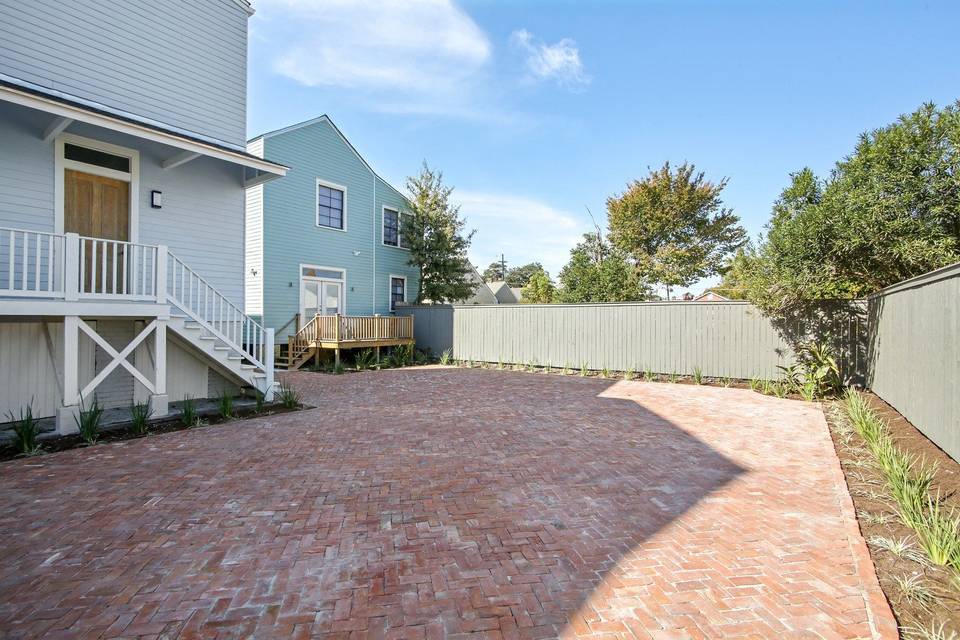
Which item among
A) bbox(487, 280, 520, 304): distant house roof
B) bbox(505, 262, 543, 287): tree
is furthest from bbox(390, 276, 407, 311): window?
bbox(505, 262, 543, 287): tree

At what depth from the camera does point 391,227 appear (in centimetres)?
1761

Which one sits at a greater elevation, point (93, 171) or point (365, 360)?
point (93, 171)

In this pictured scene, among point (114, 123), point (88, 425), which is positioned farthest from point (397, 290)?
point (88, 425)

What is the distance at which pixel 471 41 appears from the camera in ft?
34.8

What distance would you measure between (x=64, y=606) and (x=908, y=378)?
Answer: 8834 millimetres

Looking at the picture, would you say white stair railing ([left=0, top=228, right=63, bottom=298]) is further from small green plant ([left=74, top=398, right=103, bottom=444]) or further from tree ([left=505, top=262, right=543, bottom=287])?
tree ([left=505, top=262, right=543, bottom=287])

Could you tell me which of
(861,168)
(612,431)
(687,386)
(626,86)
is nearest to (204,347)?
(612,431)

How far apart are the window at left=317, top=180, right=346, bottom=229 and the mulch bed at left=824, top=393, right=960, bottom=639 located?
14.6 meters

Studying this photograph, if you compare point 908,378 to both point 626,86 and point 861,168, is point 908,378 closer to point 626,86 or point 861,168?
point 861,168

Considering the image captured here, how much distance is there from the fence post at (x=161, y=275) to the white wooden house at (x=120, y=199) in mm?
19

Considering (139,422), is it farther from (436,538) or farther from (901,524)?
(901,524)

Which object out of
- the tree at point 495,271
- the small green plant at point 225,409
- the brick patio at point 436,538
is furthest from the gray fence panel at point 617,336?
the tree at point 495,271

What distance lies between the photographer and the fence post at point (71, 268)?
5.68 m

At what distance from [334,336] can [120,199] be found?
21.7 feet
